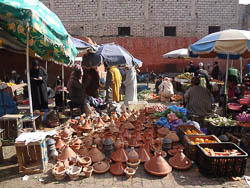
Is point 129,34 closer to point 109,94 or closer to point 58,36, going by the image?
point 109,94

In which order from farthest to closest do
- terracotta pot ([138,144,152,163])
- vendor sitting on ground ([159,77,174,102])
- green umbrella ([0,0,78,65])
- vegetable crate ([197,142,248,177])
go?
vendor sitting on ground ([159,77,174,102]) < terracotta pot ([138,144,152,163]) < vegetable crate ([197,142,248,177]) < green umbrella ([0,0,78,65])

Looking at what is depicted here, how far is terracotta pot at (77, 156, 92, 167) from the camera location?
10.9ft

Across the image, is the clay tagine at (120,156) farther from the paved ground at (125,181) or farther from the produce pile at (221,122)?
the produce pile at (221,122)

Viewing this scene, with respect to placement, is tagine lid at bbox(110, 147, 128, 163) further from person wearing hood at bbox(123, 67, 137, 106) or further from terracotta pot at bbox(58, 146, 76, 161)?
person wearing hood at bbox(123, 67, 137, 106)

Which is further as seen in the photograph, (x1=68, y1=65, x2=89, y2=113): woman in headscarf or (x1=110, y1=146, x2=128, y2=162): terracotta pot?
(x1=68, y1=65, x2=89, y2=113): woman in headscarf

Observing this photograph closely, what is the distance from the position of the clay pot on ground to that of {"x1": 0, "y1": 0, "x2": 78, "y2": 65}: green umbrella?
5.93 ft

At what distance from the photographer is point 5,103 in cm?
499

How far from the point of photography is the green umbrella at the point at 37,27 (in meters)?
3.03

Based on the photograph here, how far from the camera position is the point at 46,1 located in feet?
59.5

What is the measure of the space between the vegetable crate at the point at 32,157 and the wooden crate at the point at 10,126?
3.35 feet

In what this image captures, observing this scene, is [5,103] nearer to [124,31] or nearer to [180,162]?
[180,162]

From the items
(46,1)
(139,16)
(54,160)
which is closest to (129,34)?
(139,16)

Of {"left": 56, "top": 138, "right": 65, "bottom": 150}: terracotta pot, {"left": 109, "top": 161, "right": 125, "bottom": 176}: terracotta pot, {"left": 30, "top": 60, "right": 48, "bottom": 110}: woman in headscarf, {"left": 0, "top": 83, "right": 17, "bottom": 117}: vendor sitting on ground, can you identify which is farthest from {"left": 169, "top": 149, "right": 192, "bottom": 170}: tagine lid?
{"left": 30, "top": 60, "right": 48, "bottom": 110}: woman in headscarf

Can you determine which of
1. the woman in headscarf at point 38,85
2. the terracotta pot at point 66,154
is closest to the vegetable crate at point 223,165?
the terracotta pot at point 66,154
